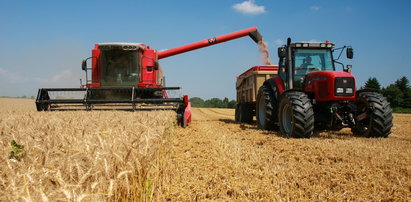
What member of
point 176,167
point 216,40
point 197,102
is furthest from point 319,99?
point 197,102

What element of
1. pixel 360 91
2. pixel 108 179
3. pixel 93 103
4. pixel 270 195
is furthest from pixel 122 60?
pixel 108 179

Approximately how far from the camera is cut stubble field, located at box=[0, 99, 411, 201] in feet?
3.95

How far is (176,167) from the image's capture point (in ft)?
10.7

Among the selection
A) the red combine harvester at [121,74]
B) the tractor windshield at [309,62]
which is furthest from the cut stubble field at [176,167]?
the red combine harvester at [121,74]

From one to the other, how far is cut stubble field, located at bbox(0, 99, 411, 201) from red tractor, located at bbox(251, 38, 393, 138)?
0.79m

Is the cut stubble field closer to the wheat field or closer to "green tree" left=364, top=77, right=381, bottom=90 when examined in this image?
the wheat field

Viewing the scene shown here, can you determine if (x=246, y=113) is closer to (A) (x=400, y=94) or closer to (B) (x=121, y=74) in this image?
(B) (x=121, y=74)

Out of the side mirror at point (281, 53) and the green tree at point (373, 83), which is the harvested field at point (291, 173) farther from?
the green tree at point (373, 83)

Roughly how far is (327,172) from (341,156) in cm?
100

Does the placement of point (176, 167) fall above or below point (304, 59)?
below

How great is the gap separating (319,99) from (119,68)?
20.2 ft

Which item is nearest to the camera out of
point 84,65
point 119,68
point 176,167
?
point 176,167

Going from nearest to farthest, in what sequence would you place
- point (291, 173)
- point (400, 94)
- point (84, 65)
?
point (291, 173) → point (84, 65) → point (400, 94)

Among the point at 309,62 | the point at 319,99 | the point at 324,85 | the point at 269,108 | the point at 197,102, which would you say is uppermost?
the point at 309,62
